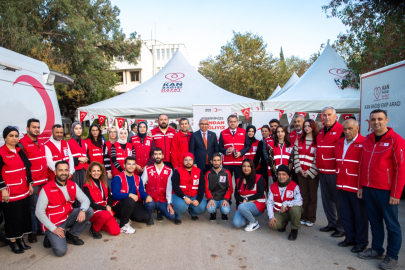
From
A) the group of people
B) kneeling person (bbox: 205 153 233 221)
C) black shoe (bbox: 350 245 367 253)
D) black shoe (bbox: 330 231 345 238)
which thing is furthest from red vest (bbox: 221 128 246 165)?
black shoe (bbox: 350 245 367 253)

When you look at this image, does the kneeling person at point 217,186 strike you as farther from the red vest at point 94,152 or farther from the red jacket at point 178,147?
the red vest at point 94,152

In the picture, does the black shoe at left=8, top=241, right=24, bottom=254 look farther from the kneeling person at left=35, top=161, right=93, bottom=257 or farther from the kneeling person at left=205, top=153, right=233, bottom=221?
the kneeling person at left=205, top=153, right=233, bottom=221

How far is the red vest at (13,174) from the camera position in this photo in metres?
3.76

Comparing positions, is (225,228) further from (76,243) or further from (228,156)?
(76,243)

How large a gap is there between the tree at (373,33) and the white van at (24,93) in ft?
34.2

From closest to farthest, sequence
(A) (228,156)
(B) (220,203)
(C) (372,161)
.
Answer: (C) (372,161)
(B) (220,203)
(A) (228,156)

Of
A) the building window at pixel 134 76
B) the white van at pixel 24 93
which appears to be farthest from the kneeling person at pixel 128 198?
the building window at pixel 134 76

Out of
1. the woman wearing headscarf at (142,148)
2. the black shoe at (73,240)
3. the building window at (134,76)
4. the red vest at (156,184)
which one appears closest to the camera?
the black shoe at (73,240)

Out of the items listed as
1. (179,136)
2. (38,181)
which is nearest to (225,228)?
(179,136)

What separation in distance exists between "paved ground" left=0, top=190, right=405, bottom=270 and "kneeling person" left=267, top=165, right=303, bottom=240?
23 cm

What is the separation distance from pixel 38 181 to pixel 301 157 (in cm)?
423

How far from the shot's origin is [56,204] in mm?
3947

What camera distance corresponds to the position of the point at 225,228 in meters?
4.75

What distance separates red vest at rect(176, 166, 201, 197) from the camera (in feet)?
16.7
